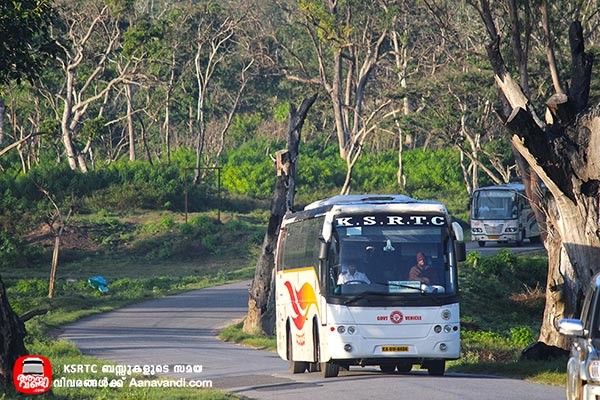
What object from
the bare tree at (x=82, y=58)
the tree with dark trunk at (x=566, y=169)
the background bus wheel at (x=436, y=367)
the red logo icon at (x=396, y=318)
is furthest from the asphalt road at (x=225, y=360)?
the bare tree at (x=82, y=58)

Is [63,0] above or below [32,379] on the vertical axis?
above

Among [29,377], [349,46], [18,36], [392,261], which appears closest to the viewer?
[29,377]

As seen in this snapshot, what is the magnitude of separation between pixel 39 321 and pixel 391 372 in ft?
53.7

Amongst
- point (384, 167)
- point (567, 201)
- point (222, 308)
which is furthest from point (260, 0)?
point (567, 201)

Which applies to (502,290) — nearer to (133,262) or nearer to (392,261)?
(392,261)

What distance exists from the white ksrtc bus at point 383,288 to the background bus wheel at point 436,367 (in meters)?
0.02

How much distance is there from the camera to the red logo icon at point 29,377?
14828mm

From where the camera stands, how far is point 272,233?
31.9 m

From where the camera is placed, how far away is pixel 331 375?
20.1 metres

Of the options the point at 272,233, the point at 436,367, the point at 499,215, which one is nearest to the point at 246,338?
the point at 272,233

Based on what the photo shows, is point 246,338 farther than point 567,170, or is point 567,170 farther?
point 246,338

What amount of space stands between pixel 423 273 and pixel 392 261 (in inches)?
21.6

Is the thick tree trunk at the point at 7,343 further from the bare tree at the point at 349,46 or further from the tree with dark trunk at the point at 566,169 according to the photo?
the bare tree at the point at 349,46

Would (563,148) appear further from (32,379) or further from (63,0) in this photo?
(63,0)
